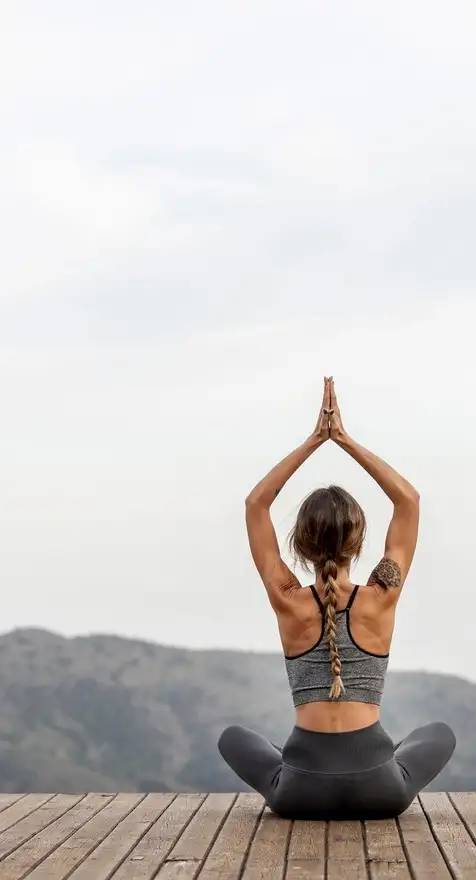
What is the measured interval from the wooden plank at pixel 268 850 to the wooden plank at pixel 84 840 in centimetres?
46

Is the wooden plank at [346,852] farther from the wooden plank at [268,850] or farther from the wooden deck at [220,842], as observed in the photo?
the wooden plank at [268,850]

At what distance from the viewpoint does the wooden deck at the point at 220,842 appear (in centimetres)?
297

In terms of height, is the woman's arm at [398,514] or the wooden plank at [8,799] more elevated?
the woman's arm at [398,514]

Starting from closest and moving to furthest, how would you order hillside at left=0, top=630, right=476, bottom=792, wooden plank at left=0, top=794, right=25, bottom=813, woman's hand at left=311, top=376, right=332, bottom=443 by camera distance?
woman's hand at left=311, top=376, right=332, bottom=443 → wooden plank at left=0, top=794, right=25, bottom=813 → hillside at left=0, top=630, right=476, bottom=792

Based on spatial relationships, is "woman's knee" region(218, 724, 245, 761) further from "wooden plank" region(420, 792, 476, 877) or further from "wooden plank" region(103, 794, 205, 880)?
"wooden plank" region(420, 792, 476, 877)

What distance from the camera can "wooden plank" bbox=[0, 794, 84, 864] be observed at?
347 cm

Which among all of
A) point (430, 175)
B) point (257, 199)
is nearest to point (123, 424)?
point (257, 199)

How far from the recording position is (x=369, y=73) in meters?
10.2

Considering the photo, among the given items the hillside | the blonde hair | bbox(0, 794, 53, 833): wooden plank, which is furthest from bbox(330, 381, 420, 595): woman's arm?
the hillside

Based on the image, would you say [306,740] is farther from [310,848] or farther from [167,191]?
[167,191]

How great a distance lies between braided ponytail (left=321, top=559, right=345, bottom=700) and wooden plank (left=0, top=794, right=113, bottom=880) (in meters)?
0.93

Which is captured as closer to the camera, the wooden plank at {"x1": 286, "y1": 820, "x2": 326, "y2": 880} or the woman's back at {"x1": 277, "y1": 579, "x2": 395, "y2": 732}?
the wooden plank at {"x1": 286, "y1": 820, "x2": 326, "y2": 880}

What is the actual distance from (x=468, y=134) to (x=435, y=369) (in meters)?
2.02

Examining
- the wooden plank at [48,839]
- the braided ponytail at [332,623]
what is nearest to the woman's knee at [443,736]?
the braided ponytail at [332,623]
